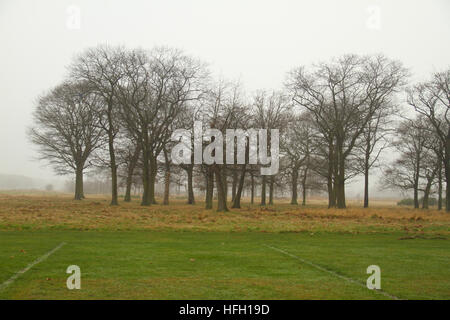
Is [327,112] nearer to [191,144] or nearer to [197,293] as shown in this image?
[191,144]

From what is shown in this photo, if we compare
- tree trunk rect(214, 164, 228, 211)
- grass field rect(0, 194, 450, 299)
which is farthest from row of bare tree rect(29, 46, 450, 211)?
grass field rect(0, 194, 450, 299)

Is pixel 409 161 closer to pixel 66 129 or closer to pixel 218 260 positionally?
pixel 66 129

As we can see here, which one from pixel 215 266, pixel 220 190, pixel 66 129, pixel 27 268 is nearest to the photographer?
pixel 27 268

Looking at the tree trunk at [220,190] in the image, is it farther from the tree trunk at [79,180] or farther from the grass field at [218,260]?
the tree trunk at [79,180]

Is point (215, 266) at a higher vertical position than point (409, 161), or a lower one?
lower

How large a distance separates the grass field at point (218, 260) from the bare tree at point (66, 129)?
28.5 meters

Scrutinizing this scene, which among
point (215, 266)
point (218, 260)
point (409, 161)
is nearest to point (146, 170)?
point (218, 260)

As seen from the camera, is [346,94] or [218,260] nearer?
[218,260]

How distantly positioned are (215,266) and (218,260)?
1069 millimetres

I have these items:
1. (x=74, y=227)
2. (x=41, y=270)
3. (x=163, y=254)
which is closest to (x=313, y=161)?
(x=74, y=227)

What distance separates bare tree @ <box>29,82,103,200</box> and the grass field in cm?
2851

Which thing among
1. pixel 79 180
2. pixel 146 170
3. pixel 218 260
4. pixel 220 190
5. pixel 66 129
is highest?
pixel 66 129

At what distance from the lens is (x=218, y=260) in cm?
1253
